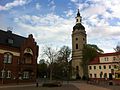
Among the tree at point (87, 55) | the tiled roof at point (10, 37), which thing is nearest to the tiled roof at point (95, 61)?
the tree at point (87, 55)

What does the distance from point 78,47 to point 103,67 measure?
1804 cm

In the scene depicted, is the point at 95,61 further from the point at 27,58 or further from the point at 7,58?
the point at 7,58

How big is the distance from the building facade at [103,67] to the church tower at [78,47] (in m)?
7.82

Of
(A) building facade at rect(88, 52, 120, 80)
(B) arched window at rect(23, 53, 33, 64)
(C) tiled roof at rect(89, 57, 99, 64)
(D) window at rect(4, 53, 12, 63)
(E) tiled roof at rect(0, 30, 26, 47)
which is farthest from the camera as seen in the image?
(C) tiled roof at rect(89, 57, 99, 64)

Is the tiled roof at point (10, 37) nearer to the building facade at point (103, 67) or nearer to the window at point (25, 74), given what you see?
the window at point (25, 74)

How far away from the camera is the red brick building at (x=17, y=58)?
5300cm

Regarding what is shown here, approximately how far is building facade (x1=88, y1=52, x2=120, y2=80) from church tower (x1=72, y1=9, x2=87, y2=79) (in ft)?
25.6

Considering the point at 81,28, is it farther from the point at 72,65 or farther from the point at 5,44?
the point at 5,44

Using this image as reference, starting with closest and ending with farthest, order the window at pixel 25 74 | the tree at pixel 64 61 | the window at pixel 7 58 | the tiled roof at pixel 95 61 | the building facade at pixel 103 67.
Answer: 1. the window at pixel 7 58
2. the window at pixel 25 74
3. the building facade at pixel 103 67
4. the tiled roof at pixel 95 61
5. the tree at pixel 64 61

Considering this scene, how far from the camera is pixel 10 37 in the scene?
56.8m

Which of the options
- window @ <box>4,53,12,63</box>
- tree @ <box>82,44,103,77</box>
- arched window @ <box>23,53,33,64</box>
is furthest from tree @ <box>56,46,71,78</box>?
window @ <box>4,53,12,63</box>

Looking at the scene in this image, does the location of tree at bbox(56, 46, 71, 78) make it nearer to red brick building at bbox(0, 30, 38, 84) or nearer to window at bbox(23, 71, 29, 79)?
red brick building at bbox(0, 30, 38, 84)

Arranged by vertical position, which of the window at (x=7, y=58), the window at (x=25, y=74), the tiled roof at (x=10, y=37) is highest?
the tiled roof at (x=10, y=37)

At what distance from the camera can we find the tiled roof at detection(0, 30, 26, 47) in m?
54.5
